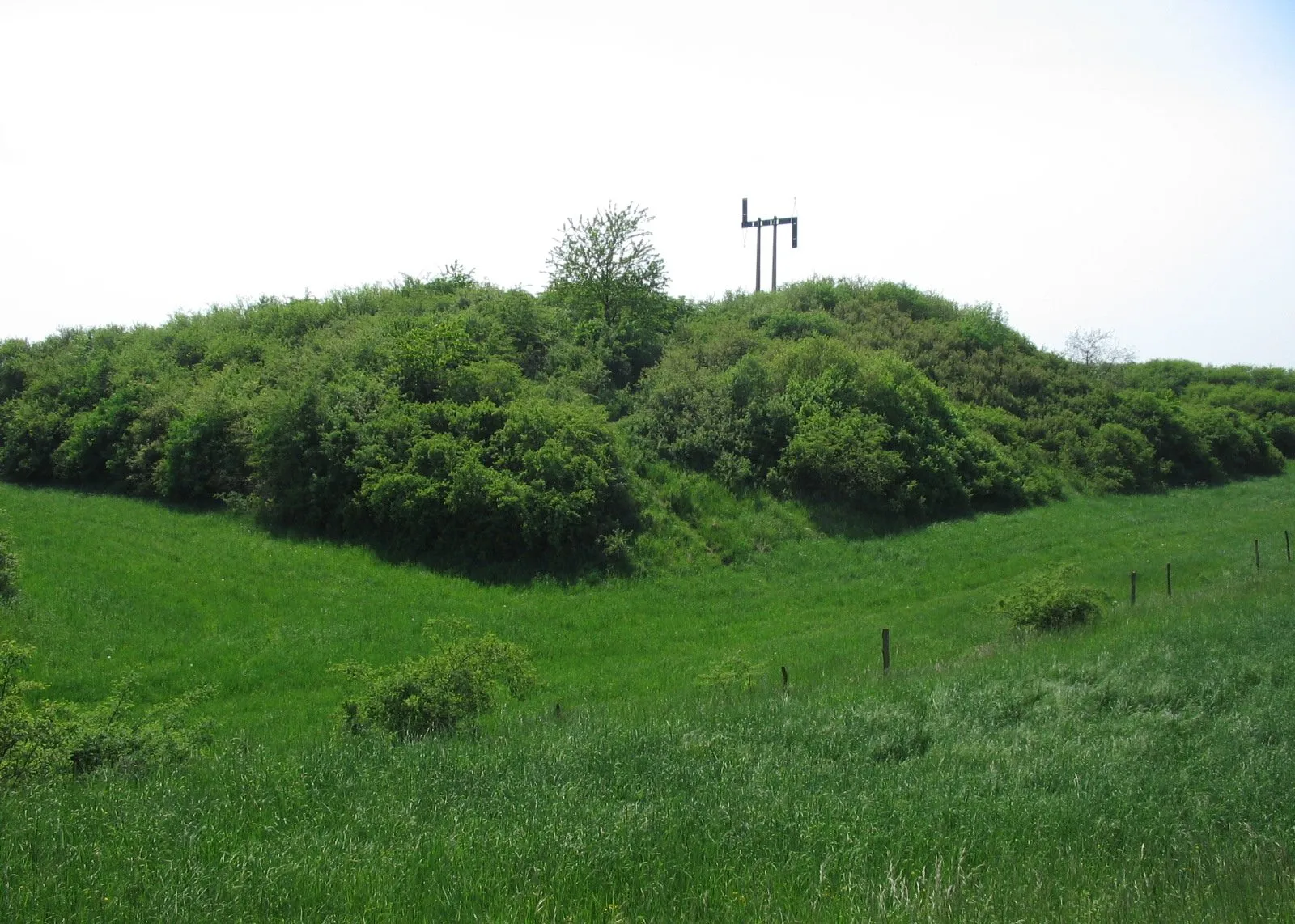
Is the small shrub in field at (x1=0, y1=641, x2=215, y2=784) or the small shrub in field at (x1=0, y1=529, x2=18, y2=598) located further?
the small shrub in field at (x1=0, y1=529, x2=18, y2=598)

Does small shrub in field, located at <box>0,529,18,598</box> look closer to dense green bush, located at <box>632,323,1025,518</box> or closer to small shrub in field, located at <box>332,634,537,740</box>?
small shrub in field, located at <box>332,634,537,740</box>

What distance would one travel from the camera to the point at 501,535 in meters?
26.6

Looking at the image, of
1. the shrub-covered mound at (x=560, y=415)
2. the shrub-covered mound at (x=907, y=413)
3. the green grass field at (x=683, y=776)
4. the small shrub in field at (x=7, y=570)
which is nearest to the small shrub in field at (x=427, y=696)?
the green grass field at (x=683, y=776)

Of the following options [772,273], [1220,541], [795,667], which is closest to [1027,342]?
[772,273]

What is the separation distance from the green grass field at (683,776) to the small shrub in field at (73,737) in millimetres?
580

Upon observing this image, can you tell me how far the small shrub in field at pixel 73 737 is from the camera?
929cm

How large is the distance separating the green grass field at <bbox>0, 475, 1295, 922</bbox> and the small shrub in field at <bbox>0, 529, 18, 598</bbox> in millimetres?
542

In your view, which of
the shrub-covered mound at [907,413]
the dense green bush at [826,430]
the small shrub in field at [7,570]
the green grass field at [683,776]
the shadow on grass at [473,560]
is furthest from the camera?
the shrub-covered mound at [907,413]

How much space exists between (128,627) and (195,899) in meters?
16.0

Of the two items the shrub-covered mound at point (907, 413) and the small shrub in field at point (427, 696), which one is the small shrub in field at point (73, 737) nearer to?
the small shrub in field at point (427, 696)

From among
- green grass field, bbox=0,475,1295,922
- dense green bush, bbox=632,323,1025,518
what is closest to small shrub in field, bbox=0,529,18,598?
green grass field, bbox=0,475,1295,922

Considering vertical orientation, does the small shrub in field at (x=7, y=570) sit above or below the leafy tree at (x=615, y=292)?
Answer: below

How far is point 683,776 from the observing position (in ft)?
28.0

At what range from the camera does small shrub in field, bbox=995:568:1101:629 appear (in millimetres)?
18500
